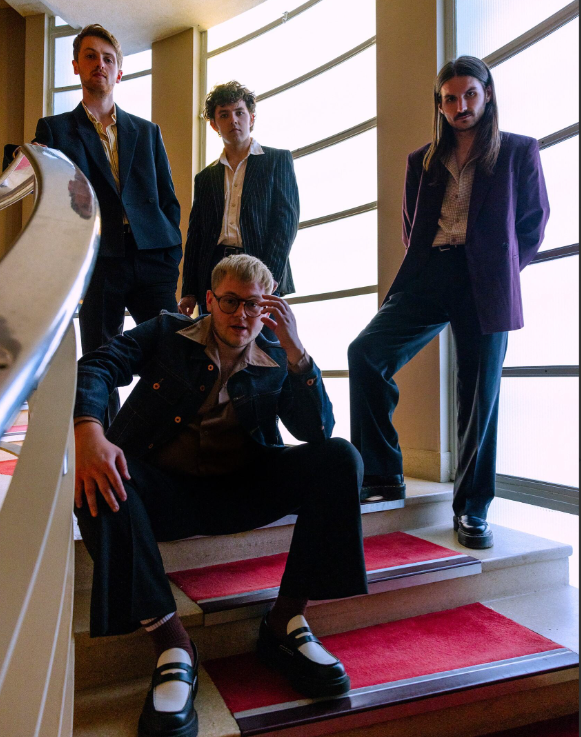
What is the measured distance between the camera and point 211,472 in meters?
1.46

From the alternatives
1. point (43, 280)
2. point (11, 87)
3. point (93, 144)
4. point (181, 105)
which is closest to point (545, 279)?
point (93, 144)

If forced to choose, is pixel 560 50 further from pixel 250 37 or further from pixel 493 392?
pixel 250 37

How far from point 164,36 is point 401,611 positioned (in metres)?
3.95

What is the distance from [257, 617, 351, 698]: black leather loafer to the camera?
48.0 inches

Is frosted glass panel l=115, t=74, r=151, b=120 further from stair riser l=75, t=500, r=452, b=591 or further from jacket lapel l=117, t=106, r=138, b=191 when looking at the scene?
stair riser l=75, t=500, r=452, b=591

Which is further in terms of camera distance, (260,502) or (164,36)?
→ (164,36)

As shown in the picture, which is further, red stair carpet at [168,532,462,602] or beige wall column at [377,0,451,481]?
beige wall column at [377,0,451,481]

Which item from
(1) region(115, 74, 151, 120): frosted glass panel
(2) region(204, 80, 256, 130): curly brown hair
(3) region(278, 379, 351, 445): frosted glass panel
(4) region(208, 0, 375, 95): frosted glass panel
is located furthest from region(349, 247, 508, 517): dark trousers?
(1) region(115, 74, 151, 120): frosted glass panel

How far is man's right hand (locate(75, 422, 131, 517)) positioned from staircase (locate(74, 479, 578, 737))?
35 cm

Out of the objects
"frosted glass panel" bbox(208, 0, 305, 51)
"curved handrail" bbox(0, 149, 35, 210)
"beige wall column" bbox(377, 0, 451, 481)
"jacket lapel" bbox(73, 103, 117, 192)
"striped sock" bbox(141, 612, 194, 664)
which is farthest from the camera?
"frosted glass panel" bbox(208, 0, 305, 51)

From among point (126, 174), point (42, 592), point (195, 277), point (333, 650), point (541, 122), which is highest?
point (541, 122)

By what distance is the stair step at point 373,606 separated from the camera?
129 centimetres

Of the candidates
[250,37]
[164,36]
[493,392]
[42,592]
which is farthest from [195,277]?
[164,36]

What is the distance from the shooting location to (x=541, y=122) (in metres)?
2.16
